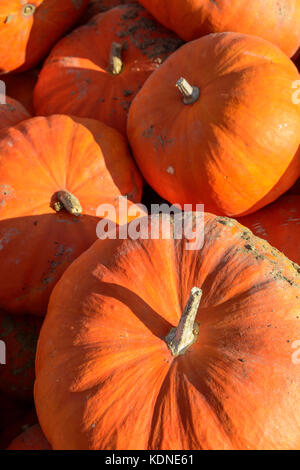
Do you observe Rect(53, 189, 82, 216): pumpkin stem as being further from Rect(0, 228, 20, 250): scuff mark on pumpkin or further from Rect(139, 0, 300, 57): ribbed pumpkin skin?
Rect(139, 0, 300, 57): ribbed pumpkin skin

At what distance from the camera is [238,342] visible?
1.27 m

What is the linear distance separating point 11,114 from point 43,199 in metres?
0.70

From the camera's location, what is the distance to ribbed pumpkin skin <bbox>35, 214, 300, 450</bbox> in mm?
1196

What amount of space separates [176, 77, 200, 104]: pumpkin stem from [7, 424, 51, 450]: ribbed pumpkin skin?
1264mm

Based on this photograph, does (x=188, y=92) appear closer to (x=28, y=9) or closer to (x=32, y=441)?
(x=28, y=9)

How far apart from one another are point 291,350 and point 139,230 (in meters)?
0.58

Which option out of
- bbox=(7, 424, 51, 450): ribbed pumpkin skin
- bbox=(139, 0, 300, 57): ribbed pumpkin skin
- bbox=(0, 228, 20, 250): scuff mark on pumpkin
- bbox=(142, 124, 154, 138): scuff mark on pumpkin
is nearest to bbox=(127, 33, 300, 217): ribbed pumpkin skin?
bbox=(142, 124, 154, 138): scuff mark on pumpkin

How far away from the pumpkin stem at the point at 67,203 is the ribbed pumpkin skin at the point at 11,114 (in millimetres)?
611

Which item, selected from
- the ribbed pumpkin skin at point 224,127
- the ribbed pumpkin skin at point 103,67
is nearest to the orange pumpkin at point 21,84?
the ribbed pumpkin skin at point 103,67

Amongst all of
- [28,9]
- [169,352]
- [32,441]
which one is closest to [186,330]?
[169,352]

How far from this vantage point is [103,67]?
2.41 meters

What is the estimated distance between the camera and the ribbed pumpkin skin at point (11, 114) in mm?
2225
